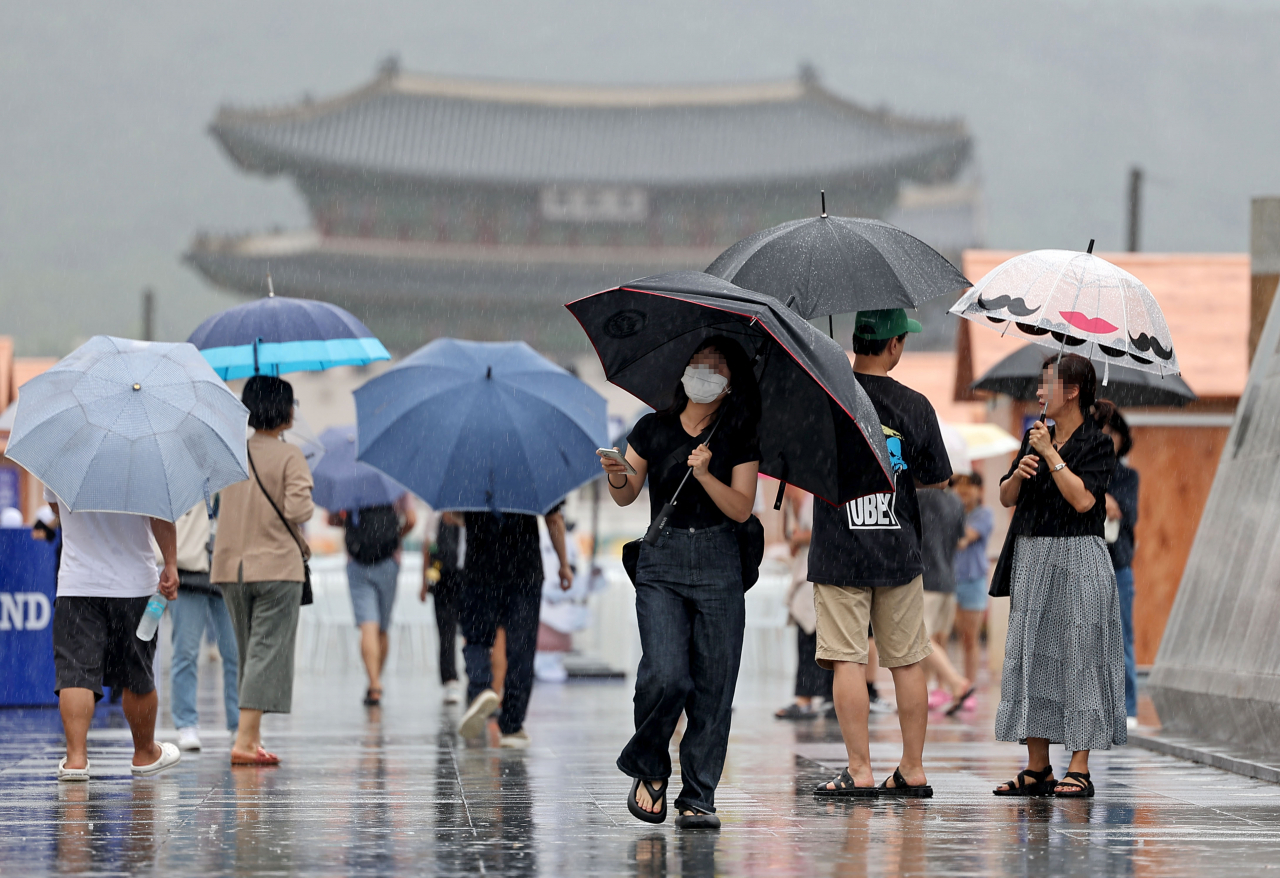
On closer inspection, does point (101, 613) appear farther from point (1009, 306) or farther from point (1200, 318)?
point (1200, 318)

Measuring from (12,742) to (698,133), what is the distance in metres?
42.6

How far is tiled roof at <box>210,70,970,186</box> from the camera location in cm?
4522

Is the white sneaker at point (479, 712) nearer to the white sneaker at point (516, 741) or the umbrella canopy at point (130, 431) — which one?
the white sneaker at point (516, 741)

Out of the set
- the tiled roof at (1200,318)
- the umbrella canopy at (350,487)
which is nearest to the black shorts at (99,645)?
the umbrella canopy at (350,487)

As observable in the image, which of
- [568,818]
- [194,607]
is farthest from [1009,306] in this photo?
[194,607]

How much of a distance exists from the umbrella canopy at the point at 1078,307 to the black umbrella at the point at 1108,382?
2382 millimetres

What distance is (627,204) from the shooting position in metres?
48.1

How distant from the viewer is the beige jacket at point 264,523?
7641mm

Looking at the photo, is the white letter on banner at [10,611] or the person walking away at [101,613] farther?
the white letter on banner at [10,611]

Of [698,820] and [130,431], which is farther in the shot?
[130,431]

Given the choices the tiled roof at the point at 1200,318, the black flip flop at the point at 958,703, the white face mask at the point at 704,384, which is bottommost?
the black flip flop at the point at 958,703

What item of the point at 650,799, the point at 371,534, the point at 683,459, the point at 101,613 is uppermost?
the point at 683,459

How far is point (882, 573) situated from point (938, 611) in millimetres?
4824

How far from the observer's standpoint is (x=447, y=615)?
11578 mm
